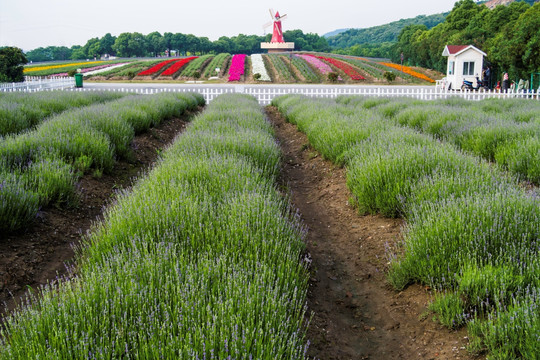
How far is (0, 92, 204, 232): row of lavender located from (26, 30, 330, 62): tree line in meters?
72.4

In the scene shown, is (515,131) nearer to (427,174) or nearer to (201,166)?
(427,174)

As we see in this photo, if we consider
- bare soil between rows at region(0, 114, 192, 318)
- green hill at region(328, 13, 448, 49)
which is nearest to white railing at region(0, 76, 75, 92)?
bare soil between rows at region(0, 114, 192, 318)

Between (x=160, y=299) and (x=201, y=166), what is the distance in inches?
95.8

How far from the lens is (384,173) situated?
186 inches

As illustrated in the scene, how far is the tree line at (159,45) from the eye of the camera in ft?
252

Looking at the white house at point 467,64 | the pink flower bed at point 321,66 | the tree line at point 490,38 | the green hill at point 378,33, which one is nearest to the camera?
the tree line at point 490,38

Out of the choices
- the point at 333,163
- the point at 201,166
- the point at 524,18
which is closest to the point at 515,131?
the point at 333,163

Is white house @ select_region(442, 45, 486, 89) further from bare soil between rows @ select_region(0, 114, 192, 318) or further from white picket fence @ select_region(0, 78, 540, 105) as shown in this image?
bare soil between rows @ select_region(0, 114, 192, 318)

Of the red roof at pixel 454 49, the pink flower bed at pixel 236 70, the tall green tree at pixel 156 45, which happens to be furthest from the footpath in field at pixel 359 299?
the tall green tree at pixel 156 45

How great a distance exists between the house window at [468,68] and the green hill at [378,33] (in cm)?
8673

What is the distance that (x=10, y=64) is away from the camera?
87.5 ft

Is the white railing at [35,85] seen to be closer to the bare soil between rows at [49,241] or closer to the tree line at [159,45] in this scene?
the bare soil between rows at [49,241]

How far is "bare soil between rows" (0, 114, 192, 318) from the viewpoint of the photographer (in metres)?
3.59

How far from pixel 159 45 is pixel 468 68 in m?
62.2
